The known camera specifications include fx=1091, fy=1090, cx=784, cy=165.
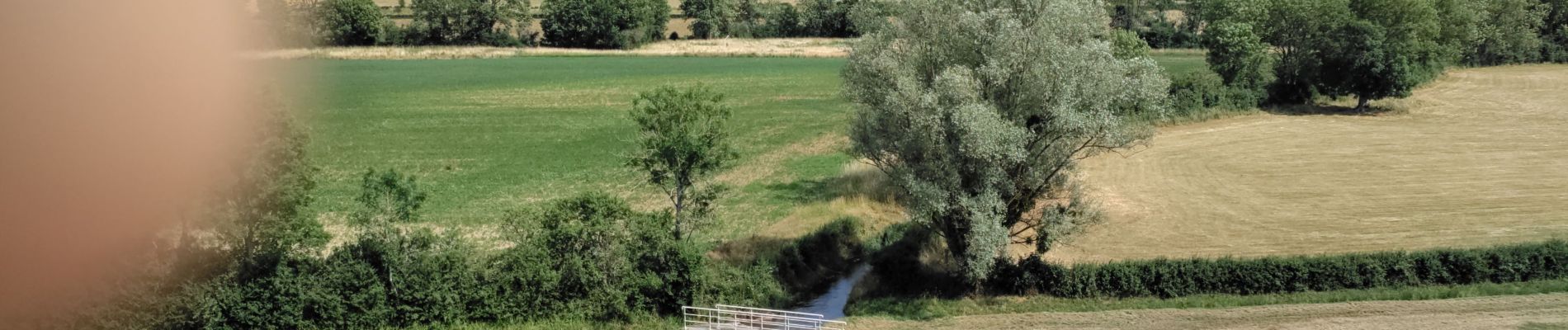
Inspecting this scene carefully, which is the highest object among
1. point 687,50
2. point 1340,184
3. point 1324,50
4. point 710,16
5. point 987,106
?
point 710,16

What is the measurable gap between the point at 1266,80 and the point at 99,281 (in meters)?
73.3

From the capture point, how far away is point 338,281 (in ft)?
96.5

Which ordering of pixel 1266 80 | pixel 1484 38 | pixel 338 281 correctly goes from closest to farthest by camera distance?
pixel 338 281 < pixel 1266 80 < pixel 1484 38

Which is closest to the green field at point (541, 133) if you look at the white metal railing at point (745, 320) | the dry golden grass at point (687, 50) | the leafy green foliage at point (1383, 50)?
the dry golden grass at point (687, 50)

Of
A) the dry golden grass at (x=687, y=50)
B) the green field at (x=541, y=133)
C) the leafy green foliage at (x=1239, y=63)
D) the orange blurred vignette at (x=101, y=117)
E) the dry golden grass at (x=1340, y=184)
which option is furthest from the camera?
the dry golden grass at (x=687, y=50)

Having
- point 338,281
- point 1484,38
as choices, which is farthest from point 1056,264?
point 1484,38

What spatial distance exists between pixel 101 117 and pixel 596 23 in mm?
105347

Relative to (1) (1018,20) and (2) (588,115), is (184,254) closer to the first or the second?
(1) (1018,20)

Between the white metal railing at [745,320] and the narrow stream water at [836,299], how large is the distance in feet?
4.81

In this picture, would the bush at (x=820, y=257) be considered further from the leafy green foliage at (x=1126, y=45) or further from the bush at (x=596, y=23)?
the bush at (x=596, y=23)

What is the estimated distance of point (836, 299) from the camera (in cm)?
3609

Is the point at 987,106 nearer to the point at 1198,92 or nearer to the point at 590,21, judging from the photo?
the point at 1198,92

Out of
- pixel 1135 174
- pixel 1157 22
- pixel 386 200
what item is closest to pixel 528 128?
pixel 1135 174

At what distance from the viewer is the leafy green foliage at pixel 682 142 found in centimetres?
3447
